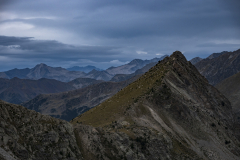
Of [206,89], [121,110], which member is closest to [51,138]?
[121,110]

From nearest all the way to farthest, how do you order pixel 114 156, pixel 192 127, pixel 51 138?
pixel 51 138, pixel 114 156, pixel 192 127

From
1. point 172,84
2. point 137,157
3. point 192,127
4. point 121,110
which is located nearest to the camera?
point 137,157

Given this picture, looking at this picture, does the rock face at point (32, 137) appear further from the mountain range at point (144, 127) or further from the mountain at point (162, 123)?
the mountain at point (162, 123)

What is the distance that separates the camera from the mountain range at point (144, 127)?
51.3 meters

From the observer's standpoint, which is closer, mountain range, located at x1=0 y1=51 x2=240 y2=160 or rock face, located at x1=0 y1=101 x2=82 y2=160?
rock face, located at x1=0 y1=101 x2=82 y2=160

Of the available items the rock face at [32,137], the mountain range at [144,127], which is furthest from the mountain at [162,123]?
the rock face at [32,137]

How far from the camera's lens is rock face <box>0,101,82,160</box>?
45.5 metres

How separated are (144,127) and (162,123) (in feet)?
47.1

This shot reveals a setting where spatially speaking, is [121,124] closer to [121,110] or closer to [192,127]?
[121,110]

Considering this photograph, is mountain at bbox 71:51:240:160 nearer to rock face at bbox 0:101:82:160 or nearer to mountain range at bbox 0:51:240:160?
mountain range at bbox 0:51:240:160

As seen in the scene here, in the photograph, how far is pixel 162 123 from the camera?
91.6m

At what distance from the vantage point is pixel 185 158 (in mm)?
78188

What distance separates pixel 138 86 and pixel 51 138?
6525cm

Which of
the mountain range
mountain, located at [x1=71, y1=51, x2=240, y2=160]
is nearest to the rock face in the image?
the mountain range
